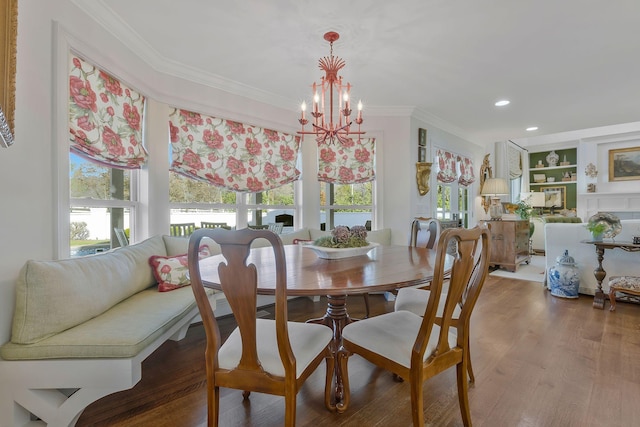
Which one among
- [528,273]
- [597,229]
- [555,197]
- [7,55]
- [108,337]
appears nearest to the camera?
[7,55]

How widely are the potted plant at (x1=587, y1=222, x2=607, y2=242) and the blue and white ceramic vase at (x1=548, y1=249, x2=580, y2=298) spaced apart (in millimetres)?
364

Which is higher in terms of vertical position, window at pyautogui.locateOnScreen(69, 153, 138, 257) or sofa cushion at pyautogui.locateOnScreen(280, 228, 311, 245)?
window at pyautogui.locateOnScreen(69, 153, 138, 257)

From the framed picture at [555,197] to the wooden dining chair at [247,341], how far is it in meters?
8.23

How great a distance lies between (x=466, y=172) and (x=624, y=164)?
11.8 ft

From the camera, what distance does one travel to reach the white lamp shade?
5570mm

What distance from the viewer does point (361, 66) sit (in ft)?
9.59

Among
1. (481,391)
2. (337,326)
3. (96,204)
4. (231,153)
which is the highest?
(231,153)

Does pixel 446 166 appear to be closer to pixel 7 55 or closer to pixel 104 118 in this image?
pixel 104 118

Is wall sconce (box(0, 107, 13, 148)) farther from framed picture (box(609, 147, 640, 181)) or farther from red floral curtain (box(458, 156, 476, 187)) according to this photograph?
framed picture (box(609, 147, 640, 181))

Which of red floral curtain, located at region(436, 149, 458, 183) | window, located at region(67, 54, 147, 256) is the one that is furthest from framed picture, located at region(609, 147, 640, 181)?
window, located at region(67, 54, 147, 256)

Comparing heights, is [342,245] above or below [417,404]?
above

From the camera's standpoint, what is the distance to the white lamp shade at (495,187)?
5.57 m

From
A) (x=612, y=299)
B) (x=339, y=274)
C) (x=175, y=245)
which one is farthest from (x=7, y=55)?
(x=612, y=299)

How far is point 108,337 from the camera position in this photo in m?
1.48
